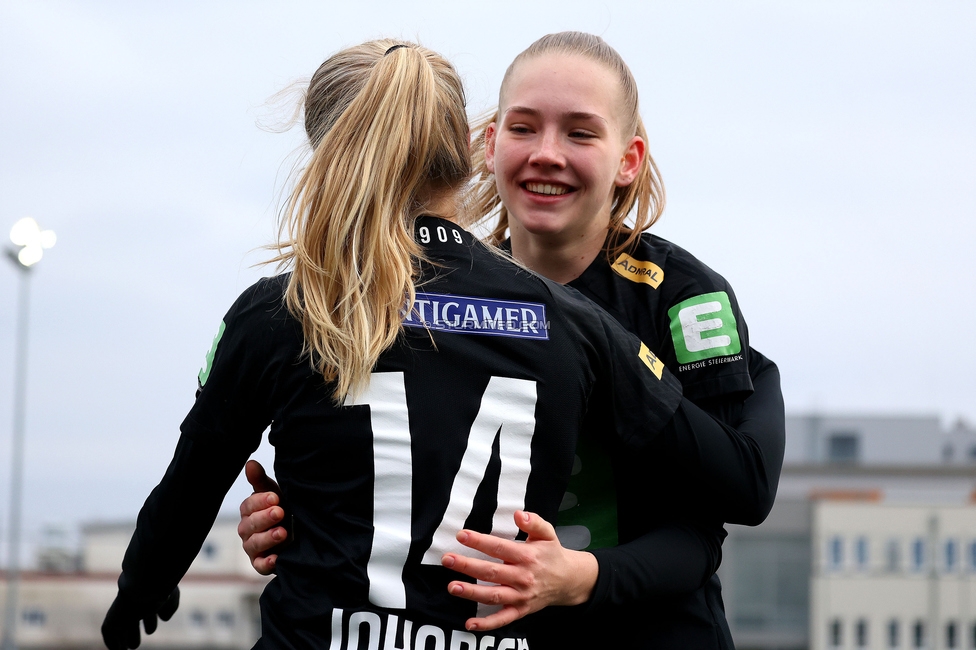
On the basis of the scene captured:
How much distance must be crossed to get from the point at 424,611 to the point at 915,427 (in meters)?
71.2

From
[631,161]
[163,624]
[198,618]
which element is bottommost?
A: [198,618]

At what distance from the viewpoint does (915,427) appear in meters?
68.4

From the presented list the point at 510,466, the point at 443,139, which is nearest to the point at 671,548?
the point at 510,466

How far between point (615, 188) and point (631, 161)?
0.33 ft

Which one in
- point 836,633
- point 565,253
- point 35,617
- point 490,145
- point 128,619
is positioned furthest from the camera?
point 836,633

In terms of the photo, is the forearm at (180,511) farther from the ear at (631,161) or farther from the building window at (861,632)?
the building window at (861,632)

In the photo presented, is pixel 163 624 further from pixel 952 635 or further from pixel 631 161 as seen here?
pixel 631 161

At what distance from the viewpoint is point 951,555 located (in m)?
57.0

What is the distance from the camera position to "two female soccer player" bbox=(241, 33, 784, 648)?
2.27 metres

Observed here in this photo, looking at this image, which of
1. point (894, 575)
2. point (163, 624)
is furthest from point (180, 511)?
point (894, 575)

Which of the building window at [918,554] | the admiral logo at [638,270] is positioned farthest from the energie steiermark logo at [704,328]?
the building window at [918,554]

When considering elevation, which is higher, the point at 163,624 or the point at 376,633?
the point at 376,633

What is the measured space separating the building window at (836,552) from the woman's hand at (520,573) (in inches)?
Answer: 2309

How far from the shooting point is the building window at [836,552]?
57562 mm
